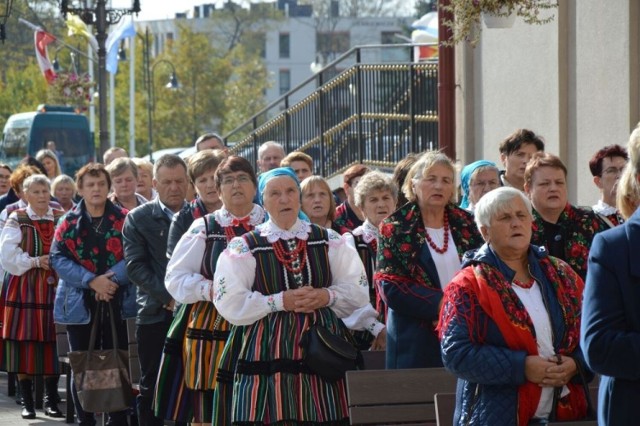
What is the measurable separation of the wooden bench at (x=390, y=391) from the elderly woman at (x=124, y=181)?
4896 mm

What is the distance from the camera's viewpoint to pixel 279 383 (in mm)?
7133

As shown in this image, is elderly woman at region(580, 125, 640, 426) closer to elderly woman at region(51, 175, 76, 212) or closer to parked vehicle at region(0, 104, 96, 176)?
elderly woman at region(51, 175, 76, 212)

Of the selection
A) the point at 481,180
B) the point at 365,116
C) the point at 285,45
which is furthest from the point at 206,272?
the point at 285,45

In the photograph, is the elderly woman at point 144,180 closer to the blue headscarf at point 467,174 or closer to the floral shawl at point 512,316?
the blue headscarf at point 467,174

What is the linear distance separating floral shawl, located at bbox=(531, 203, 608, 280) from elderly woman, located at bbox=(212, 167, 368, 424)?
37.7 inches

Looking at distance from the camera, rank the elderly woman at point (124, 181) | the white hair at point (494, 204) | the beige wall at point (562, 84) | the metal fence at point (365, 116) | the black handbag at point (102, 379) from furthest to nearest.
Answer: the metal fence at point (365, 116) → the beige wall at point (562, 84) → the elderly woman at point (124, 181) → the black handbag at point (102, 379) → the white hair at point (494, 204)

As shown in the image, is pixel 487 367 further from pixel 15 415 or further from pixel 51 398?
pixel 15 415

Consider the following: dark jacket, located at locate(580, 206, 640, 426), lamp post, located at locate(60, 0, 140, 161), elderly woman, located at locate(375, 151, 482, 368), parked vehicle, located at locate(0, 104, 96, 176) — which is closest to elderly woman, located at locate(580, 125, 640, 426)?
dark jacket, located at locate(580, 206, 640, 426)

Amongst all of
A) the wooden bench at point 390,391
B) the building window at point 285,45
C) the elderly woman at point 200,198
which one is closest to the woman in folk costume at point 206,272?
the elderly woman at point 200,198

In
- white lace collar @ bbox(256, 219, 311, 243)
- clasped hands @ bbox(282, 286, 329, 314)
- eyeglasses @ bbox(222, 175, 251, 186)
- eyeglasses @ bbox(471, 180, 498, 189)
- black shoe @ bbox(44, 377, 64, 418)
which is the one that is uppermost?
eyeglasses @ bbox(222, 175, 251, 186)

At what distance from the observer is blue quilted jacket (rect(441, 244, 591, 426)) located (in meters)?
5.54

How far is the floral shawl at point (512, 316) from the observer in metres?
5.63

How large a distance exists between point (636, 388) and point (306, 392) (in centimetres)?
275

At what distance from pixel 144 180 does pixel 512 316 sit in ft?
23.3
